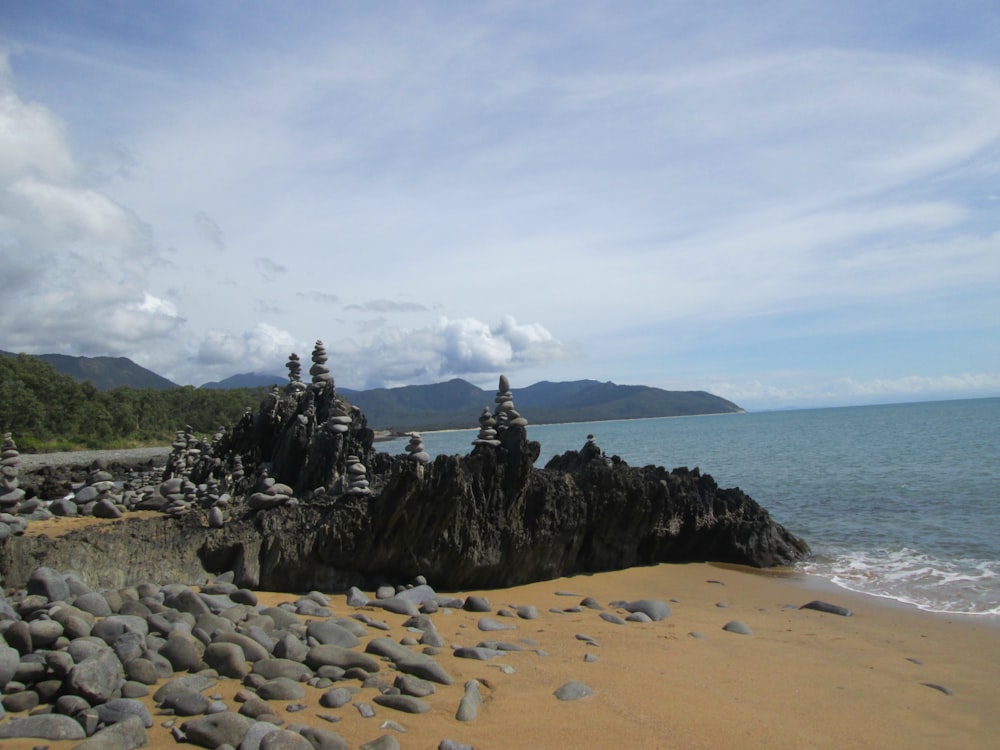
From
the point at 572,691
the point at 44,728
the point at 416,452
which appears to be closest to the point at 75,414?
the point at 416,452

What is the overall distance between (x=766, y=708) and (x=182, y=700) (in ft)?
21.3

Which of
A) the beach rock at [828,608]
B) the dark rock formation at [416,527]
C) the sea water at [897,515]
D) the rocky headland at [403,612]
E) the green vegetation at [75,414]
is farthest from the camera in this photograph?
the green vegetation at [75,414]

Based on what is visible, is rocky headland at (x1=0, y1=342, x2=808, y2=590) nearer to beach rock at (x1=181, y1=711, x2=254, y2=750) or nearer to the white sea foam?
the white sea foam

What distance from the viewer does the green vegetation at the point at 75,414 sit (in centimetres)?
6412

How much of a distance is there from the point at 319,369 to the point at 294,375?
221 centimetres

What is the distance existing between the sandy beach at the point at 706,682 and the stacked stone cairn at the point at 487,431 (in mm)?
3119

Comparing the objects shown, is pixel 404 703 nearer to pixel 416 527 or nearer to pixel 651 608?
pixel 416 527

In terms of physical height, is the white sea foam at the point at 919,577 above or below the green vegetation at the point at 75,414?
below

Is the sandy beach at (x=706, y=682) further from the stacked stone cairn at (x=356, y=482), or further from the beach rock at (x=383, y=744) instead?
the stacked stone cairn at (x=356, y=482)

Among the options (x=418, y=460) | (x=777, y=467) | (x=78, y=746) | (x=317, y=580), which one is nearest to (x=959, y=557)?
(x=418, y=460)

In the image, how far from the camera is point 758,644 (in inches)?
443

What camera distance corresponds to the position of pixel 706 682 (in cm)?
905

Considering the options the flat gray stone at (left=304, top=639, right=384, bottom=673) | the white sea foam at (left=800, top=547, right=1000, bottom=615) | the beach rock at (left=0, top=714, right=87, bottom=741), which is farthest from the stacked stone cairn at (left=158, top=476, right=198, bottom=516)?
the white sea foam at (left=800, top=547, right=1000, bottom=615)

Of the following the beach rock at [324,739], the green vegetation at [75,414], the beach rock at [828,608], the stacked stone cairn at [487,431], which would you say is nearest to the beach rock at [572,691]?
the beach rock at [324,739]
